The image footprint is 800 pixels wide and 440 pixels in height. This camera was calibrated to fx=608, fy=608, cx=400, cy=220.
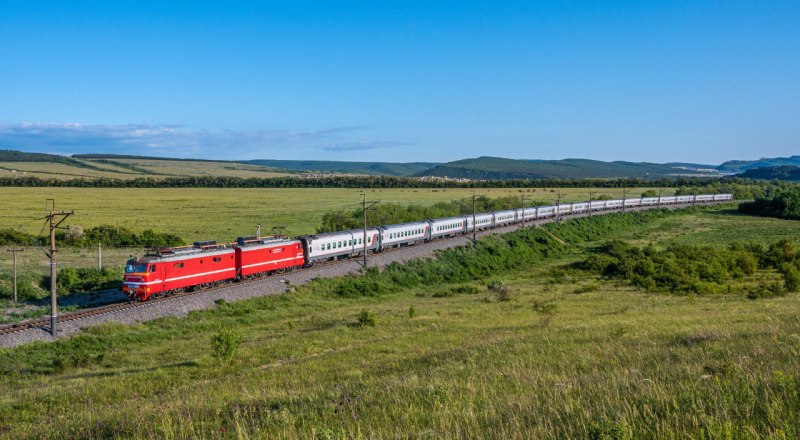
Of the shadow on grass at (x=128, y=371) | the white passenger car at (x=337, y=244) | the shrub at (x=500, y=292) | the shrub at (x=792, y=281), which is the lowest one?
the shrub at (x=500, y=292)

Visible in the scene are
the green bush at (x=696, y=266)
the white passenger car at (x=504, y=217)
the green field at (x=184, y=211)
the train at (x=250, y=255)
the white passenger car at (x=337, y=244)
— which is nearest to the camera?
the train at (x=250, y=255)

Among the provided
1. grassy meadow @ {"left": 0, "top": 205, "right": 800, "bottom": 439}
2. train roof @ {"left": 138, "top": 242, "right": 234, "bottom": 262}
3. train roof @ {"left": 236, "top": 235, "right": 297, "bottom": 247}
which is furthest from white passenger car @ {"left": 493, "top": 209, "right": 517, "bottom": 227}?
train roof @ {"left": 138, "top": 242, "right": 234, "bottom": 262}

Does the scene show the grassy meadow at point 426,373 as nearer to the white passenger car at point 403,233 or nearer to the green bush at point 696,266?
the green bush at point 696,266

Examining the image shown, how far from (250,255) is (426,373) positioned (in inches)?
1250

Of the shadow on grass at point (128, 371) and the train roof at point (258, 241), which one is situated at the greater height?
the train roof at point (258, 241)

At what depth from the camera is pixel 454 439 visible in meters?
6.75

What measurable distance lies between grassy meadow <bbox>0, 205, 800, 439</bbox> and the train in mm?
3434

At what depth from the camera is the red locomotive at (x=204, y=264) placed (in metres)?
35.8

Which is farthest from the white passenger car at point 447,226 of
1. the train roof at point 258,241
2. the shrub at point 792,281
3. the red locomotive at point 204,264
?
the shrub at point 792,281

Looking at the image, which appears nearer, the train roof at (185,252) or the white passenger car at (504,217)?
the train roof at (185,252)

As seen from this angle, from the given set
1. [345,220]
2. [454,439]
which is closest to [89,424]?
[454,439]

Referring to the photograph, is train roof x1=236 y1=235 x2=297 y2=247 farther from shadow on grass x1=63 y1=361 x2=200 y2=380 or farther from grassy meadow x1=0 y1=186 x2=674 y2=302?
shadow on grass x1=63 y1=361 x2=200 y2=380

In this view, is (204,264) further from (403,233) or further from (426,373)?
(403,233)

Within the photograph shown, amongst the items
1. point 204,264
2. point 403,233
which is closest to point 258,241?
point 204,264
